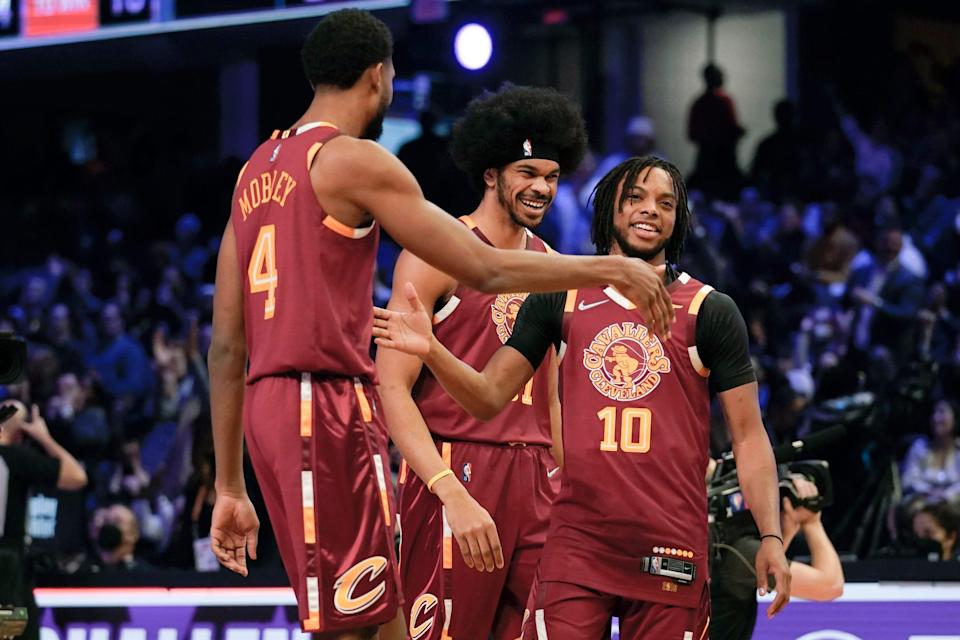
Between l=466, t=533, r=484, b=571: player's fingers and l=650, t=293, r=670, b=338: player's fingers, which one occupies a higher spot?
l=650, t=293, r=670, b=338: player's fingers

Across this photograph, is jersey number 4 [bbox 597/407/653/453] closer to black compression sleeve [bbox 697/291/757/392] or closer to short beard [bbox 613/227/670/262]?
black compression sleeve [bbox 697/291/757/392]

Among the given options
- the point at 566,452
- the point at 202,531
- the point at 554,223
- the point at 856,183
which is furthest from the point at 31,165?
the point at 566,452

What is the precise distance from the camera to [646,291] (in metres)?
4.32

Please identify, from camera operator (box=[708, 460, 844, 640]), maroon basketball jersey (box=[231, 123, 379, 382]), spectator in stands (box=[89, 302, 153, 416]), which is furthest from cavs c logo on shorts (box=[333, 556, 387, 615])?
spectator in stands (box=[89, 302, 153, 416])

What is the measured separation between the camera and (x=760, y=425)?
4.95m

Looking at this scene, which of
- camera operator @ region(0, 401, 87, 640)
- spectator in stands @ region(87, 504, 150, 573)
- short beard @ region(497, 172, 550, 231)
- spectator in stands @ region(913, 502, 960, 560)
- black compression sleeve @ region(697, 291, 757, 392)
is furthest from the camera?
spectator in stands @ region(87, 504, 150, 573)

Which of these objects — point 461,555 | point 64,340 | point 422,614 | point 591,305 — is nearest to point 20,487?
point 422,614

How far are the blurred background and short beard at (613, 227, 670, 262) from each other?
289cm

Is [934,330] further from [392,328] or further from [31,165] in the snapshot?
[31,165]

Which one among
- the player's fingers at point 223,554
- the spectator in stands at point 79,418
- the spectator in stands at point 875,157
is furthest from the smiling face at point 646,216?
the spectator in stands at point 875,157

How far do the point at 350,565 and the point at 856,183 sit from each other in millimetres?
10555

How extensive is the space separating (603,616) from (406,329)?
3.37ft

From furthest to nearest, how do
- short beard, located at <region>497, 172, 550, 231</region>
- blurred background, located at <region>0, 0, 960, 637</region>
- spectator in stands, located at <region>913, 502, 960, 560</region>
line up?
blurred background, located at <region>0, 0, 960, 637</region> < spectator in stands, located at <region>913, 502, 960, 560</region> < short beard, located at <region>497, 172, 550, 231</region>

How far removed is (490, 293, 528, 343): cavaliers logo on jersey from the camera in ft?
18.8
